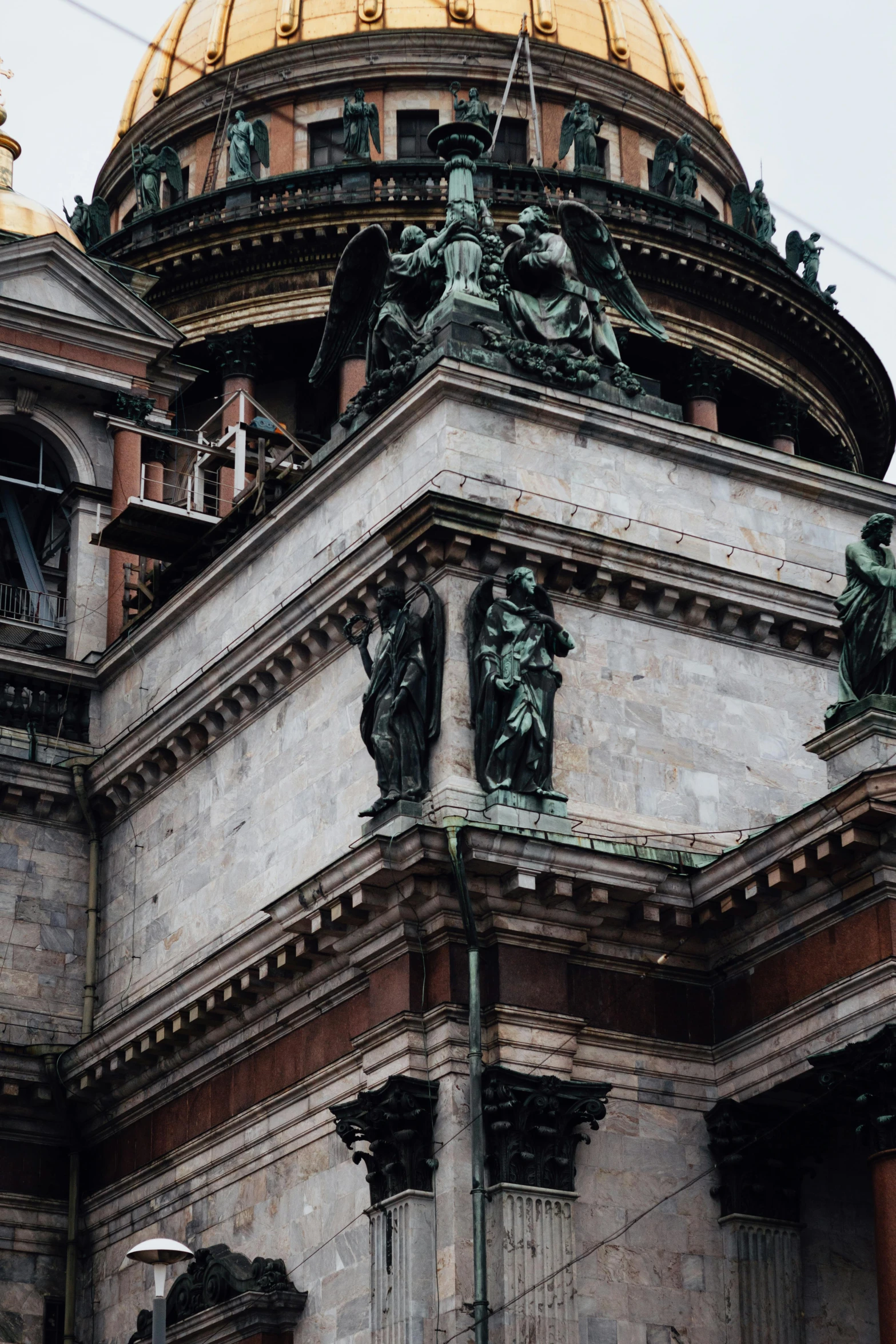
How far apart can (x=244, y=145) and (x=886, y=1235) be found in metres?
31.8

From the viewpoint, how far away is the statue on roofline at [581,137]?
1945 inches

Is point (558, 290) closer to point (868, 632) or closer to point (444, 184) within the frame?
point (868, 632)

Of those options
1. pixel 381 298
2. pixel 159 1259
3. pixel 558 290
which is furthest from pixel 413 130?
pixel 159 1259

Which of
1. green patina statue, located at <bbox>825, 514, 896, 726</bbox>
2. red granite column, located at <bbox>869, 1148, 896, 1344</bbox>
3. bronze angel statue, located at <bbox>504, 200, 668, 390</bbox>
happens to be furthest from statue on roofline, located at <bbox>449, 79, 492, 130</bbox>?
red granite column, located at <bbox>869, 1148, 896, 1344</bbox>

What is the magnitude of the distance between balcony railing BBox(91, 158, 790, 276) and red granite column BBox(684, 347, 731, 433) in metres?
2.52

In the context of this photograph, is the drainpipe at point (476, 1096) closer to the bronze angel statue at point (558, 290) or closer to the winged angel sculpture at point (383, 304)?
the winged angel sculpture at point (383, 304)

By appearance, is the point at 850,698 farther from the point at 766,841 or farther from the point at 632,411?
the point at 632,411

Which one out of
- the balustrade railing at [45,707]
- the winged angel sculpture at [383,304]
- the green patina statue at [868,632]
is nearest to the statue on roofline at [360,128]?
the winged angel sculpture at [383,304]

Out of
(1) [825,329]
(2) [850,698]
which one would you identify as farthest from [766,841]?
(1) [825,329]

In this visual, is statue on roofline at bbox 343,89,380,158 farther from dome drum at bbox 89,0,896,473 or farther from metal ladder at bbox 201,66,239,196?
metal ladder at bbox 201,66,239,196

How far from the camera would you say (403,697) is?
26.3m

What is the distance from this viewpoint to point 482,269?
29.4 metres

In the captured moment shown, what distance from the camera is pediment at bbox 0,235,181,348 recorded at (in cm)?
3850

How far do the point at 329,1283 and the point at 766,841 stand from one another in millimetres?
6318
